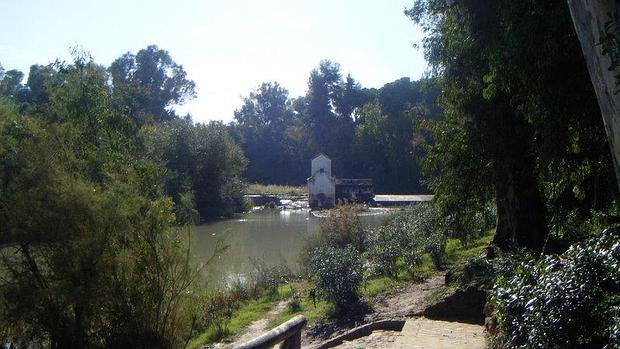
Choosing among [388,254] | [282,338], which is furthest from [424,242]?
[282,338]

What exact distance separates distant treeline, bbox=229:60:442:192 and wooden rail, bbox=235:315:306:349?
179 ft

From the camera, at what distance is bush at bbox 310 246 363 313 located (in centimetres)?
1411

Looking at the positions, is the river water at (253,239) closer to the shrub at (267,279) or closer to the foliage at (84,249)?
the shrub at (267,279)

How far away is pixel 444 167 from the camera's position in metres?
14.7

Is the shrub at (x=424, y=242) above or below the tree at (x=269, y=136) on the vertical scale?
below

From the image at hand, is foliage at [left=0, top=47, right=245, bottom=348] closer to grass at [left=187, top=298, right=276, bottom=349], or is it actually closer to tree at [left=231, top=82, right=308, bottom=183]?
grass at [left=187, top=298, right=276, bottom=349]

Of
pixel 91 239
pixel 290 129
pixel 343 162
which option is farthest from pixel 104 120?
pixel 290 129

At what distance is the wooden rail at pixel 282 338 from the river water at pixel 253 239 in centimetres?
533

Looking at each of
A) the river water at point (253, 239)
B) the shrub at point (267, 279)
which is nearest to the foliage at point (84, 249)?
the river water at point (253, 239)

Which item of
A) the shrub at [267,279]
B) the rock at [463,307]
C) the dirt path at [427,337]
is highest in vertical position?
the rock at [463,307]

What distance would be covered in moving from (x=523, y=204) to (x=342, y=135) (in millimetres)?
66442

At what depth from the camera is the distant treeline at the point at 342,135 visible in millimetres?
70750

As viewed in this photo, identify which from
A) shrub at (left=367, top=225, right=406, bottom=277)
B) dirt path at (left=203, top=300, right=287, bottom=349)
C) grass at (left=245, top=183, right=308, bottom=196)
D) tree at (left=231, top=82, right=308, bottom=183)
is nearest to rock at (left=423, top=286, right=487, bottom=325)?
dirt path at (left=203, top=300, right=287, bottom=349)

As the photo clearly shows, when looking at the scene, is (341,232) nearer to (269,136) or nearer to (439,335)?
(439,335)
